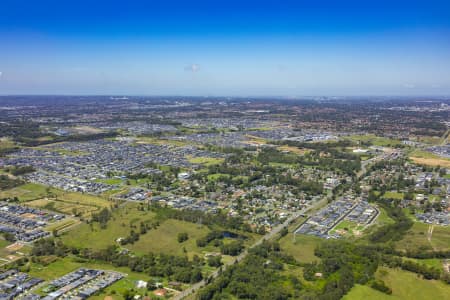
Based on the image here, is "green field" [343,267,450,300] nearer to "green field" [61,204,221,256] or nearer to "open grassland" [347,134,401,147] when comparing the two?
"green field" [61,204,221,256]

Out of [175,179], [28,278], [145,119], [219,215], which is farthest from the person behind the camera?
[145,119]

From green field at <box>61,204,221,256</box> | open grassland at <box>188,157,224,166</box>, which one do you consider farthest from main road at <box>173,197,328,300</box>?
open grassland at <box>188,157,224,166</box>

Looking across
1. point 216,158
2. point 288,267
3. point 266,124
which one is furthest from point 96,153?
point 266,124

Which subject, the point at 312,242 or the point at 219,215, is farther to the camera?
the point at 219,215

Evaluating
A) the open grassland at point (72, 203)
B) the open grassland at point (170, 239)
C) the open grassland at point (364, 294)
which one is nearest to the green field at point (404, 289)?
the open grassland at point (364, 294)

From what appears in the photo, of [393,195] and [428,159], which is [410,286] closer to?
[393,195]

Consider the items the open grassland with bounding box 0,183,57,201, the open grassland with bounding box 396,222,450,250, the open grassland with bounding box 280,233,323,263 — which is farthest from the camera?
the open grassland with bounding box 0,183,57,201

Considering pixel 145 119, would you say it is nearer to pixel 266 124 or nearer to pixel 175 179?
pixel 266 124

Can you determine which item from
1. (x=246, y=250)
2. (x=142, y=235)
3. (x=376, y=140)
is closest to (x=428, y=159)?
(x=376, y=140)

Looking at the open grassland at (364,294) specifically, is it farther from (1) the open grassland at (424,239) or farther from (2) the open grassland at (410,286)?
(1) the open grassland at (424,239)
